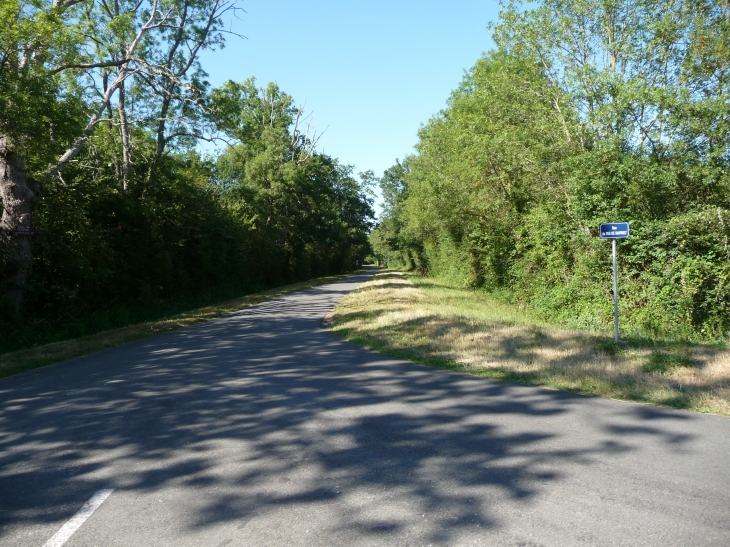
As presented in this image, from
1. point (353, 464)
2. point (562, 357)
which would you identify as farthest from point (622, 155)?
point (353, 464)

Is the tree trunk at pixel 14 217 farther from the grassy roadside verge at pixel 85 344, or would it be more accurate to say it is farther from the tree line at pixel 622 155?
the tree line at pixel 622 155

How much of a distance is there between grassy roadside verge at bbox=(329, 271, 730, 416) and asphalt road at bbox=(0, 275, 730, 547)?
0.72 meters

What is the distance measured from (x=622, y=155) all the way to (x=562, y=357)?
8.92 meters

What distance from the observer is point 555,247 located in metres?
19.6

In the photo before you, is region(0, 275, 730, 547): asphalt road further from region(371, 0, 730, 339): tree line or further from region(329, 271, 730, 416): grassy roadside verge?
region(371, 0, 730, 339): tree line

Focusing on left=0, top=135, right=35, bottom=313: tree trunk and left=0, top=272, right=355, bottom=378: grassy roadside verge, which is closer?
left=0, top=272, right=355, bottom=378: grassy roadside verge

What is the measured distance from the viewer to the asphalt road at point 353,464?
12.2 feet

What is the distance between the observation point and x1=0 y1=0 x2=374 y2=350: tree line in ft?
46.0

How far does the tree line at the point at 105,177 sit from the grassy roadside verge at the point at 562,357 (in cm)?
838

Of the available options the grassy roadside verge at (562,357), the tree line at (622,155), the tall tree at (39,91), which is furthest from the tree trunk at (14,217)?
the tree line at (622,155)

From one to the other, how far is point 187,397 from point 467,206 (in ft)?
75.0

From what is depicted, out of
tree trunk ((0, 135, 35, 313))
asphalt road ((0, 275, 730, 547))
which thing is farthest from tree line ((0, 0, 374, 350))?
asphalt road ((0, 275, 730, 547))

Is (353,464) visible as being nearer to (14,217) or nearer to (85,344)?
(85,344)

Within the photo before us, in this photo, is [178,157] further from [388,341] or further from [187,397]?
[187,397]
